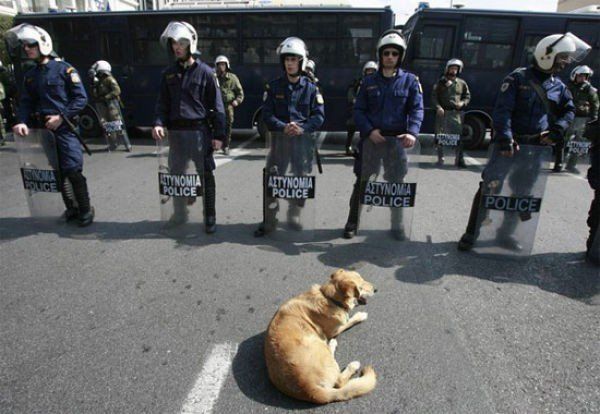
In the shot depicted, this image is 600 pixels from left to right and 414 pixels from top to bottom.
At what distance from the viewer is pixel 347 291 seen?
2.35 m

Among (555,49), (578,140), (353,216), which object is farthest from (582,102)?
(353,216)

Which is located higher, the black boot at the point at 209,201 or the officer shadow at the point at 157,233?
the black boot at the point at 209,201

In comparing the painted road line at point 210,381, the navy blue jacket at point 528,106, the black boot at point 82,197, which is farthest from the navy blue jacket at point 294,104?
the painted road line at point 210,381

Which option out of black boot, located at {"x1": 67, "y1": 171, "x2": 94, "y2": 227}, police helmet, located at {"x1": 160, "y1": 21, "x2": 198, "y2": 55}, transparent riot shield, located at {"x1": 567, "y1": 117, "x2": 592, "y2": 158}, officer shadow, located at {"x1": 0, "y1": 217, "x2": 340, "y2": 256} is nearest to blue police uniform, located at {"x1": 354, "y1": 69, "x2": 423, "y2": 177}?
officer shadow, located at {"x1": 0, "y1": 217, "x2": 340, "y2": 256}

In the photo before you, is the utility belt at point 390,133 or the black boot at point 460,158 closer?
the utility belt at point 390,133

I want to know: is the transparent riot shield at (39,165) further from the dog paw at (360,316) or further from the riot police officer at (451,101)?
the riot police officer at (451,101)

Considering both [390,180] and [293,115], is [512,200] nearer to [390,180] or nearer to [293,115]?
[390,180]

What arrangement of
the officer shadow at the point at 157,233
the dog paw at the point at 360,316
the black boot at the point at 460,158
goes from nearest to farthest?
the dog paw at the point at 360,316 < the officer shadow at the point at 157,233 < the black boot at the point at 460,158

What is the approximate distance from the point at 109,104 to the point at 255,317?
8.20 m

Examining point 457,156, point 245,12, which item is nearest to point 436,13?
point 457,156

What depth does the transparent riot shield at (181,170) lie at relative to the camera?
4051mm

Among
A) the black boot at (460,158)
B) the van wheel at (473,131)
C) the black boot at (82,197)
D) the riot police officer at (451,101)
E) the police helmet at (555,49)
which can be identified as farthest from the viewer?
the van wheel at (473,131)

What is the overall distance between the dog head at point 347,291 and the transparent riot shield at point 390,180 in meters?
1.71

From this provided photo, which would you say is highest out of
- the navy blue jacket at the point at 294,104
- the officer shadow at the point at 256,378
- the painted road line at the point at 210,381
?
the navy blue jacket at the point at 294,104
